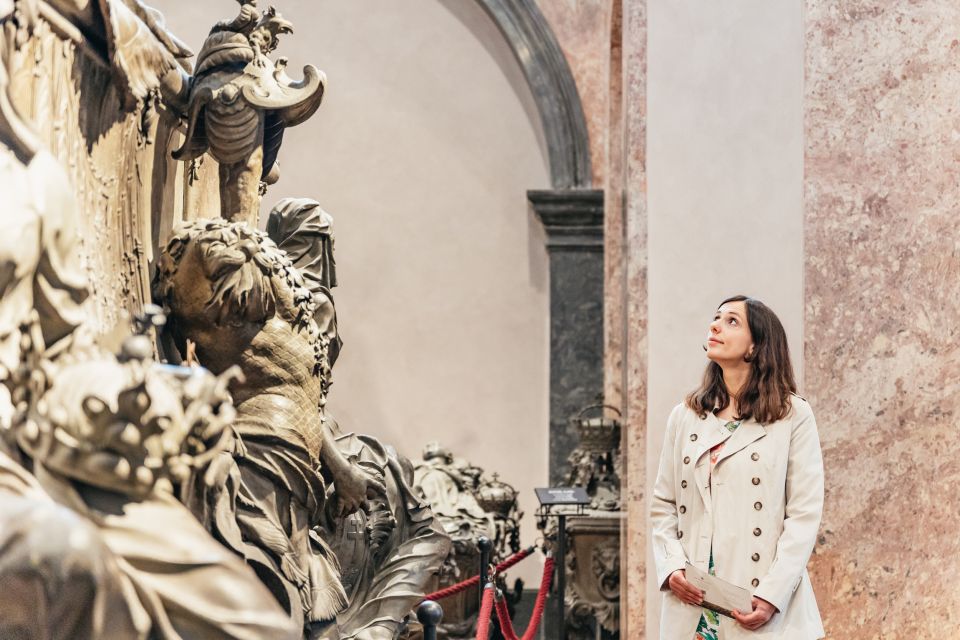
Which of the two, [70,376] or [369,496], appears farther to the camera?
[369,496]

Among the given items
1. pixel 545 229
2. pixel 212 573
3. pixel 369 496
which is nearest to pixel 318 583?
pixel 369 496

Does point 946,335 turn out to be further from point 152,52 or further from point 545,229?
point 545,229

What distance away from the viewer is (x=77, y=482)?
1.71m

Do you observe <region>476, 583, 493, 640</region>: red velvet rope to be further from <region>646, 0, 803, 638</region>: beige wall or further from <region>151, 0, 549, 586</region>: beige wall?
<region>151, 0, 549, 586</region>: beige wall

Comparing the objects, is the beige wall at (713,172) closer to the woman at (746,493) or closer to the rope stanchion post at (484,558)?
the rope stanchion post at (484,558)

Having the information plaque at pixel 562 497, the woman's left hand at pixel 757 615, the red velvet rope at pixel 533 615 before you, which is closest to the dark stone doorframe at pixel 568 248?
the information plaque at pixel 562 497

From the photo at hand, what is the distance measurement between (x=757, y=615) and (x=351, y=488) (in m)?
1.22

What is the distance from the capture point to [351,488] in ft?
11.6

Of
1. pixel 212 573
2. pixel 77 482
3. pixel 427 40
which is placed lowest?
pixel 212 573

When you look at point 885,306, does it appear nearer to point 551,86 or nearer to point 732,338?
point 732,338

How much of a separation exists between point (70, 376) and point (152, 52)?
1399mm

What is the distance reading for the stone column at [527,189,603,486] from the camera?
466 inches

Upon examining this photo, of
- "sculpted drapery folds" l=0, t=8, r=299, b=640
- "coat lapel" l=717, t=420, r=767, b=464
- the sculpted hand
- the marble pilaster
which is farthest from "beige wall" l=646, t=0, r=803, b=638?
"sculpted drapery folds" l=0, t=8, r=299, b=640

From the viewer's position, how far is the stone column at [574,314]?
1183 cm
